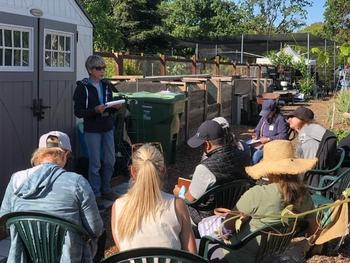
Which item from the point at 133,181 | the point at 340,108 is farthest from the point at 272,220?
the point at 340,108

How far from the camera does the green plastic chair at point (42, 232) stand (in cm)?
306

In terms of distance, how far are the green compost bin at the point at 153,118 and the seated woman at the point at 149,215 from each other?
553 cm

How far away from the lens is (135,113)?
869cm

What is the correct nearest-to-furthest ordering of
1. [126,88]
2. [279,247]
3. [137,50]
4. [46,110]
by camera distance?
[279,247]
[46,110]
[126,88]
[137,50]

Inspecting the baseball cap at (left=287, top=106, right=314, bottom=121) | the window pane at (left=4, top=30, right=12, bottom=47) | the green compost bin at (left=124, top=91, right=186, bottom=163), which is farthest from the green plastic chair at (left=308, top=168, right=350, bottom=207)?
the window pane at (left=4, top=30, right=12, bottom=47)

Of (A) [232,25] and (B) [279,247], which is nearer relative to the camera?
(B) [279,247]

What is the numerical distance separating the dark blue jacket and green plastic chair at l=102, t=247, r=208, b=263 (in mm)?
3977

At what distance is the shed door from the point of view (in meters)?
5.98

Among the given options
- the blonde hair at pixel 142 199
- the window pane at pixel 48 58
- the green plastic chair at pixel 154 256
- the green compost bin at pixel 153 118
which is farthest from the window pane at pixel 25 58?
the green plastic chair at pixel 154 256

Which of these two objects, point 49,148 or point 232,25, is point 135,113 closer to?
point 49,148

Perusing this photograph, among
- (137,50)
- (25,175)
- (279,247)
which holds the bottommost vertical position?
(279,247)

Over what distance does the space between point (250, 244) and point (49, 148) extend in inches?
56.0

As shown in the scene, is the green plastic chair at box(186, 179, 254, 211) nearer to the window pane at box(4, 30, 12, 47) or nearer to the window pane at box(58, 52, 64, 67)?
the window pane at box(4, 30, 12, 47)

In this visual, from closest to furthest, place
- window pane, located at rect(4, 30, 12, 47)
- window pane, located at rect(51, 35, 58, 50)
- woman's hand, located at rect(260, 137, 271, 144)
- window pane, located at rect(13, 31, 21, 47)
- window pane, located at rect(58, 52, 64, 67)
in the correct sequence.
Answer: window pane, located at rect(4, 30, 12, 47) → window pane, located at rect(13, 31, 21, 47) → window pane, located at rect(51, 35, 58, 50) → window pane, located at rect(58, 52, 64, 67) → woman's hand, located at rect(260, 137, 271, 144)
